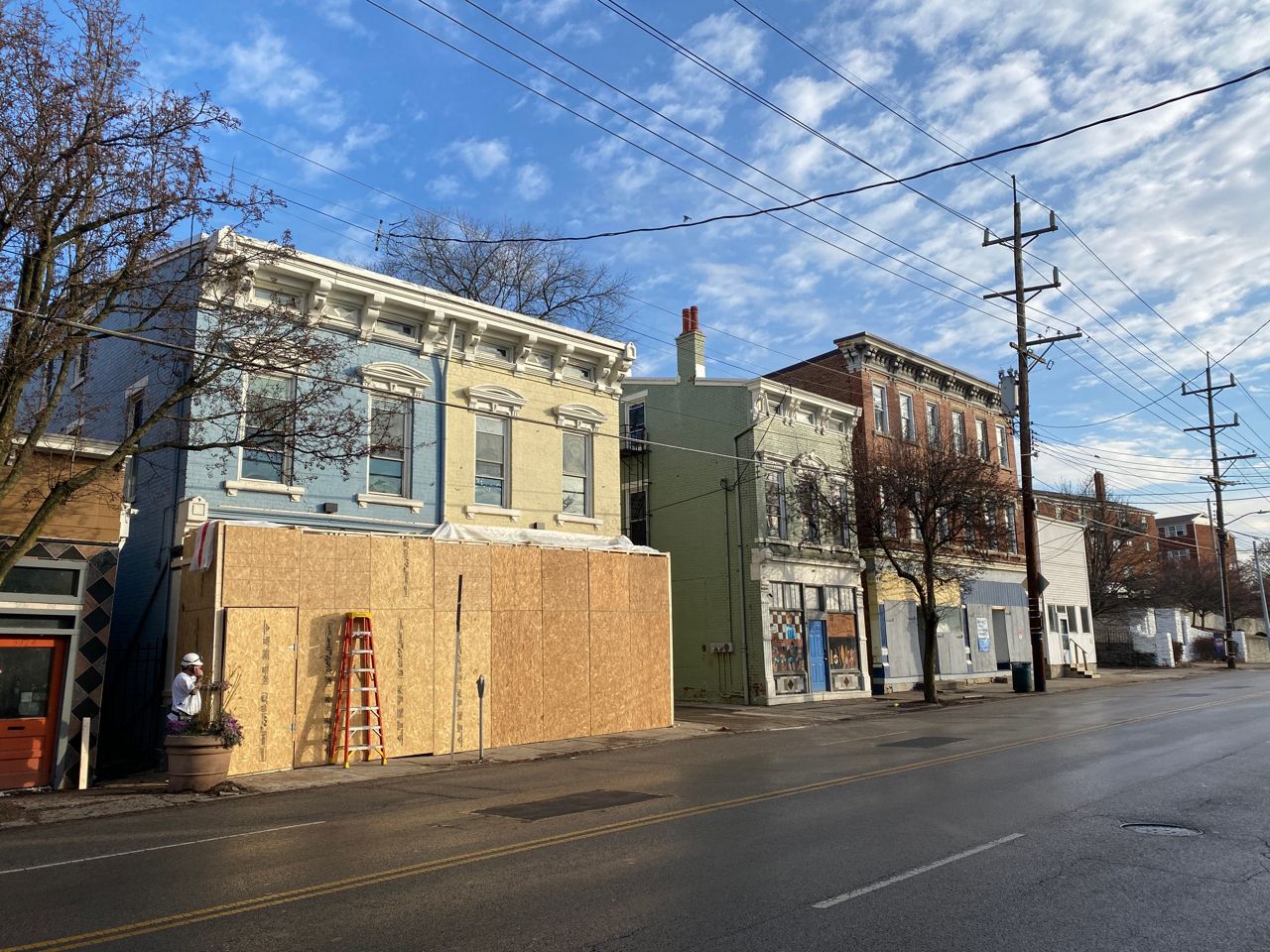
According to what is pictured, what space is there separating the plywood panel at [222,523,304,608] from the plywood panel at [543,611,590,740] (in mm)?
5457

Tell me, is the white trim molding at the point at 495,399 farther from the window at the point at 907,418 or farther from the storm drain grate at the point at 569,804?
the window at the point at 907,418

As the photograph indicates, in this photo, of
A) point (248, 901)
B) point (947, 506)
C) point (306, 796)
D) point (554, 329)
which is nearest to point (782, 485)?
point (947, 506)

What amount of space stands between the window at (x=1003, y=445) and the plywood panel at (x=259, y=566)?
3443cm

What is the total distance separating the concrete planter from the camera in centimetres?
1327

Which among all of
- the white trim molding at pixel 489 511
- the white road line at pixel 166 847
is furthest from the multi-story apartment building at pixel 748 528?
the white road line at pixel 166 847

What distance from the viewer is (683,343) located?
31.7 meters

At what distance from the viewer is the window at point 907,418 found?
3581 cm

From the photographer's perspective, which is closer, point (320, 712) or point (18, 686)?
point (18, 686)

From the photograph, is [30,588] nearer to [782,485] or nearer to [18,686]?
[18,686]

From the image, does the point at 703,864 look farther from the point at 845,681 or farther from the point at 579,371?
the point at 845,681

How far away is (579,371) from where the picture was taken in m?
23.6

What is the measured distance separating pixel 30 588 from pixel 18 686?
1.48 metres

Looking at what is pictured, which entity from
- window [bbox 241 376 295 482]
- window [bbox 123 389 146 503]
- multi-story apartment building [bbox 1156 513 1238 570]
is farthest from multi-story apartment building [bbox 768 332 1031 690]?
multi-story apartment building [bbox 1156 513 1238 570]

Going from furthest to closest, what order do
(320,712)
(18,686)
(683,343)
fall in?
(683,343)
(320,712)
(18,686)
